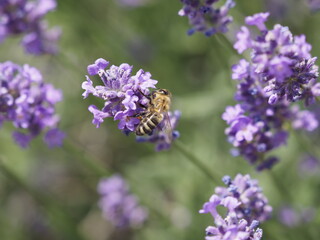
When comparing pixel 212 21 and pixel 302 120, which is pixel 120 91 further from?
Answer: pixel 302 120

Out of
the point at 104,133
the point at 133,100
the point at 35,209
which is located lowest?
the point at 133,100

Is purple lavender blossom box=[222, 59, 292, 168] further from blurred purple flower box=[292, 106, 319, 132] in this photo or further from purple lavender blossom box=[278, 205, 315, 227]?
purple lavender blossom box=[278, 205, 315, 227]

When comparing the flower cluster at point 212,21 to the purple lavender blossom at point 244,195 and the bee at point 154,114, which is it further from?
the purple lavender blossom at point 244,195

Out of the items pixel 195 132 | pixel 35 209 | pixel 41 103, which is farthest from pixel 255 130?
pixel 35 209

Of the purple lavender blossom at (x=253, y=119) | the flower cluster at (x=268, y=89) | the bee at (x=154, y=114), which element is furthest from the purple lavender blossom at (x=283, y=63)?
the bee at (x=154, y=114)

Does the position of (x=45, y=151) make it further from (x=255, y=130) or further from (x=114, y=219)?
(x=255, y=130)
